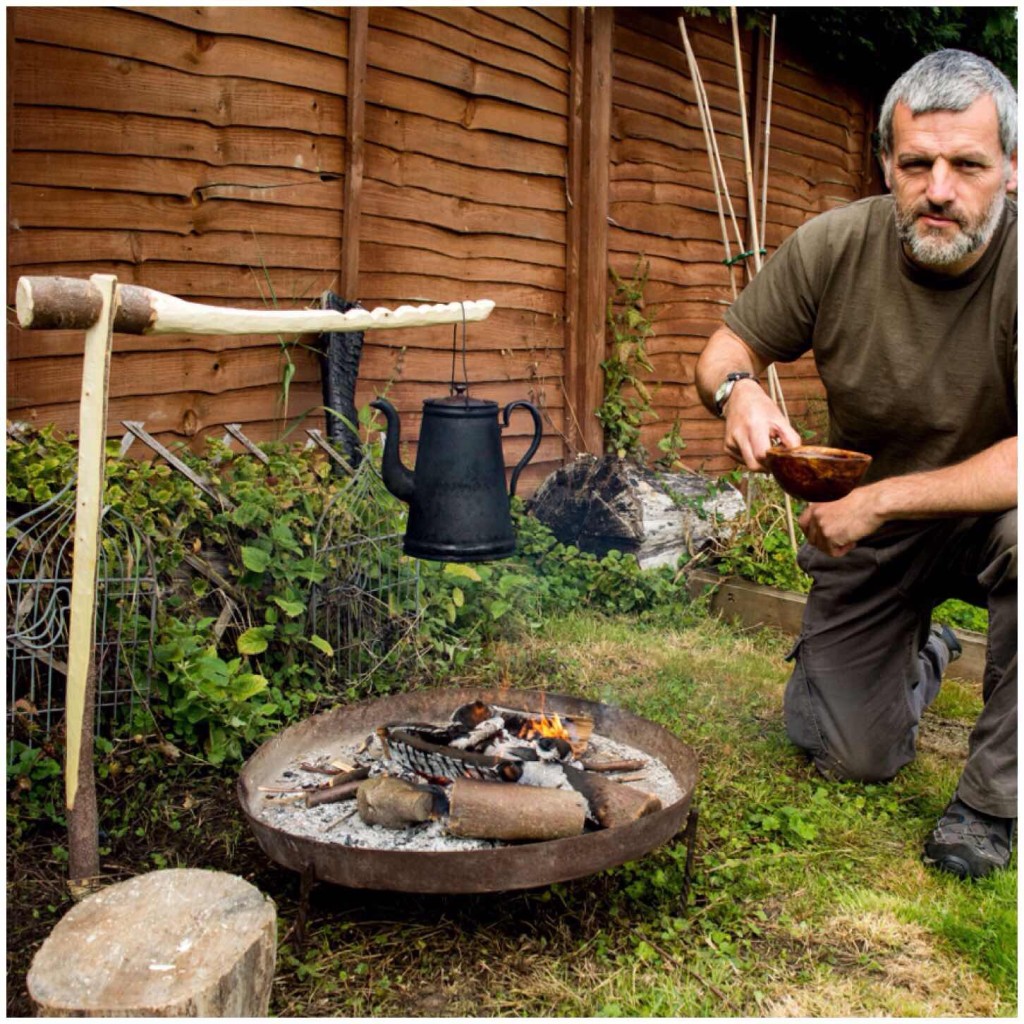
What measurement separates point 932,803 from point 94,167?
133 inches

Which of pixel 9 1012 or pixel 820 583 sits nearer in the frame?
pixel 9 1012

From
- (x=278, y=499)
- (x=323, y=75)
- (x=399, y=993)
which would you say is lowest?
(x=399, y=993)

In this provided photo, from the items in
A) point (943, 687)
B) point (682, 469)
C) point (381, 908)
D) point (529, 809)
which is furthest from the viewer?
point (682, 469)

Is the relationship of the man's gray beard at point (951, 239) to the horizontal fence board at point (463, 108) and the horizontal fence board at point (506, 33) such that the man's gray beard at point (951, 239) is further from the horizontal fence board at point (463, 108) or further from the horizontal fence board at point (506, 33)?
the horizontal fence board at point (506, 33)

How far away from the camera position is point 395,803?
264 centimetres

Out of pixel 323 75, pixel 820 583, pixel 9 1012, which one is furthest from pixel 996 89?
pixel 9 1012

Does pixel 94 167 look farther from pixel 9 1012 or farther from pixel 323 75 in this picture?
pixel 9 1012

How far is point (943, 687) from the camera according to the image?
4340mm

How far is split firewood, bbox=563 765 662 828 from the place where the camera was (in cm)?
254

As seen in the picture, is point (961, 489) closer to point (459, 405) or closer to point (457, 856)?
point (459, 405)

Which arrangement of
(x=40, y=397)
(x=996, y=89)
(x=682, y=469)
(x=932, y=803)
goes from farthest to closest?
1. (x=682, y=469)
2. (x=40, y=397)
3. (x=932, y=803)
4. (x=996, y=89)

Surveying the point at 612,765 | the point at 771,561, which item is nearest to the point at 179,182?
the point at 612,765

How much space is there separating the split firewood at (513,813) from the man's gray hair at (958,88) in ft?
6.45

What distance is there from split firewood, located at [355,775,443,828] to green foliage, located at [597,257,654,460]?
3.58 meters
